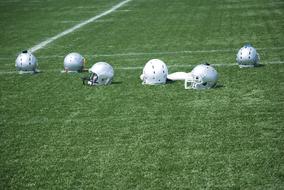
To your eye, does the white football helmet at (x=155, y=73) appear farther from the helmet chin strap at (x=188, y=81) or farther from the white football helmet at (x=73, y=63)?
the white football helmet at (x=73, y=63)

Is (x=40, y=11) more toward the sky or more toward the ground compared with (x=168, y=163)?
more toward the ground

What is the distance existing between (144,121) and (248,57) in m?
5.15

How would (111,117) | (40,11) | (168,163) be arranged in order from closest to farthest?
1. (168,163)
2. (111,117)
3. (40,11)

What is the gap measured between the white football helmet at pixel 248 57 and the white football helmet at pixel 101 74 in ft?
11.9

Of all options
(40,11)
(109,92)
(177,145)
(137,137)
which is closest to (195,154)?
(177,145)

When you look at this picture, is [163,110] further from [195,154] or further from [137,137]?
[195,154]

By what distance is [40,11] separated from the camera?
3525 centimetres

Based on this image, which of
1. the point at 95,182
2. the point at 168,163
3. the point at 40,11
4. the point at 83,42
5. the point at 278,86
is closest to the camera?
the point at 95,182

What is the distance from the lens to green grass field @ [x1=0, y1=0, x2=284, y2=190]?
7875 mm

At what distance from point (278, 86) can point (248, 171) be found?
5.24m

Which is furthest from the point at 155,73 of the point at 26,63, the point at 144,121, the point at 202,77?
the point at 26,63

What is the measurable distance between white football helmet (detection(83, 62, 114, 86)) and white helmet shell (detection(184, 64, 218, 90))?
194 cm

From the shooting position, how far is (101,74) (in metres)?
13.3

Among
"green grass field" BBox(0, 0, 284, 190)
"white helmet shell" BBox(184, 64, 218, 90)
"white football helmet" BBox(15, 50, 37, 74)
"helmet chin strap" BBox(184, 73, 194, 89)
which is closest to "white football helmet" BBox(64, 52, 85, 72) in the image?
"green grass field" BBox(0, 0, 284, 190)
